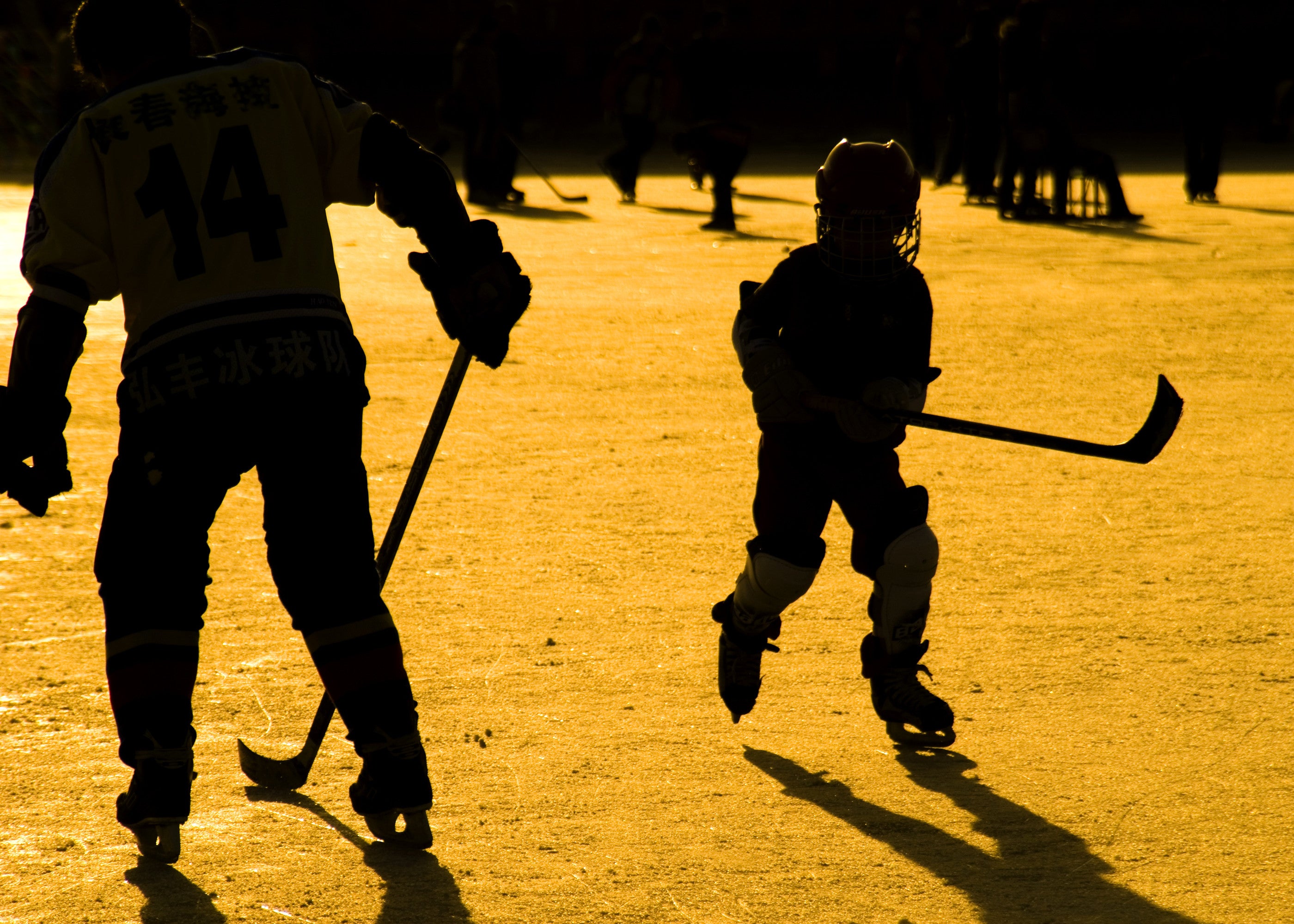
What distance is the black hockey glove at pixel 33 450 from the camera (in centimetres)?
293

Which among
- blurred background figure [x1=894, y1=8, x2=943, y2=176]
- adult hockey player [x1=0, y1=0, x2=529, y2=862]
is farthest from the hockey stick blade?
blurred background figure [x1=894, y1=8, x2=943, y2=176]

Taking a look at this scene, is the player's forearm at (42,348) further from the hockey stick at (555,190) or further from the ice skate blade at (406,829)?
the hockey stick at (555,190)

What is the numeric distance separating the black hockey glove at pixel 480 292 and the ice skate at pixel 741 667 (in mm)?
1007

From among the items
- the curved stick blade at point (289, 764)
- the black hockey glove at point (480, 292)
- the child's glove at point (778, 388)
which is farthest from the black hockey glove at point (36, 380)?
the child's glove at point (778, 388)

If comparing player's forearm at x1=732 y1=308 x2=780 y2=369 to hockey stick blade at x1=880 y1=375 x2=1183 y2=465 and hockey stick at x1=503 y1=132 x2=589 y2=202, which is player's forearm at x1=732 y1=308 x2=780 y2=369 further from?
hockey stick at x1=503 y1=132 x2=589 y2=202

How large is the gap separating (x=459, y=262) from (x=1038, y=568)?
2.57 metres

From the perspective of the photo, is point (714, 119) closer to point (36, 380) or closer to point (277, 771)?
point (277, 771)

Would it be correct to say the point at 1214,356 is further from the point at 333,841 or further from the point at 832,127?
the point at 832,127

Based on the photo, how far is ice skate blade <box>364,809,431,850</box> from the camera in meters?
3.20

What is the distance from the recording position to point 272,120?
A: 3.03m

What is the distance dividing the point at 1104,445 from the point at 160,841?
2.30 m

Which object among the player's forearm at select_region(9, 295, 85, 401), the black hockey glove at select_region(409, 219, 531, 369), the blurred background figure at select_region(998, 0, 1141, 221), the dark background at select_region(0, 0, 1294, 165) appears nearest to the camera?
the player's forearm at select_region(9, 295, 85, 401)

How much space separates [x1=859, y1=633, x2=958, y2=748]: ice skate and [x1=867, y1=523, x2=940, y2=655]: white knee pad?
3 centimetres

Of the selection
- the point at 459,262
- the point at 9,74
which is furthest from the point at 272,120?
the point at 9,74
